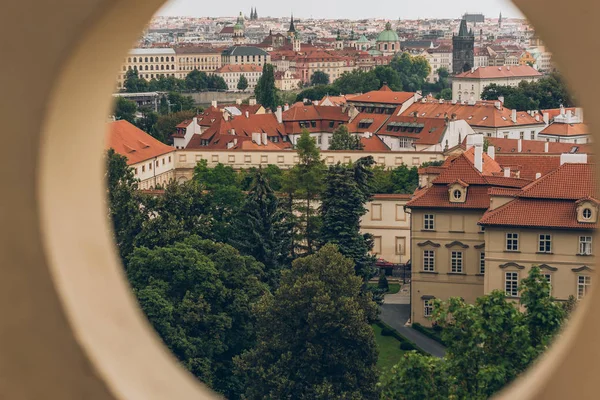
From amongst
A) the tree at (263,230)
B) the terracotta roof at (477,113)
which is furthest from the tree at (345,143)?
the tree at (263,230)

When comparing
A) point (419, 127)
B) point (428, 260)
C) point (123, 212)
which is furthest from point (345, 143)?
point (123, 212)

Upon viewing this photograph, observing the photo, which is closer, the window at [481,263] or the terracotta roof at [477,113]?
the window at [481,263]

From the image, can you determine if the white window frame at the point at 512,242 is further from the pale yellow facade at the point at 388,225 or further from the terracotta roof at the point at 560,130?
the terracotta roof at the point at 560,130

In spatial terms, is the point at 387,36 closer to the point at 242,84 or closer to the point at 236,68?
the point at 236,68

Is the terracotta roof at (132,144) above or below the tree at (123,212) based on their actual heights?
above

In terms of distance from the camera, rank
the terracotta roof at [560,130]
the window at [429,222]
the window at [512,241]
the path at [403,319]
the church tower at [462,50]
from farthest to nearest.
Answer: the church tower at [462,50] → the terracotta roof at [560,130] → the window at [429,222] → the path at [403,319] → the window at [512,241]

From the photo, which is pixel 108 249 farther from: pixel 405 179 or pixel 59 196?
pixel 405 179

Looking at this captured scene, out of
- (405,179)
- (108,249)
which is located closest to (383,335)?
(405,179)
